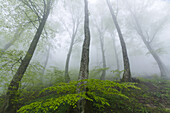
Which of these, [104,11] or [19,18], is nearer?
[19,18]

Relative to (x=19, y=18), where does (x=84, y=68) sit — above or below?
below

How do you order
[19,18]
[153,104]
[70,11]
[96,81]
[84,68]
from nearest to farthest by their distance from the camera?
[96,81] → [153,104] → [84,68] → [19,18] → [70,11]

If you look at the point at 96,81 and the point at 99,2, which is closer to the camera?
the point at 96,81

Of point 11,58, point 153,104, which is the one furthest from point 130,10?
point 11,58

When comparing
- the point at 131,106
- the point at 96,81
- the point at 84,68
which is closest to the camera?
the point at 96,81

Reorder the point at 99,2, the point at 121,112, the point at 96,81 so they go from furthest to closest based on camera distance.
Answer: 1. the point at 99,2
2. the point at 121,112
3. the point at 96,81

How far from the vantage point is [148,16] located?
12164 mm

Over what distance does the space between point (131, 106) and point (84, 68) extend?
230cm

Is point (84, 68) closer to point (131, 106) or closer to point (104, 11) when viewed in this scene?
point (131, 106)

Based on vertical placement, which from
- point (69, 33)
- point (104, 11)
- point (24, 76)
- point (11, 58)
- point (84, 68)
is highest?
point (104, 11)

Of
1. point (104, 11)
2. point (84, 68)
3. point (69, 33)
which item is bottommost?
point (84, 68)

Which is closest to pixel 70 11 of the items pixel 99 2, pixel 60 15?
pixel 60 15

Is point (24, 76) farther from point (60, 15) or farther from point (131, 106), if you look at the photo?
point (60, 15)

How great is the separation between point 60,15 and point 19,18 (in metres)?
7.86
